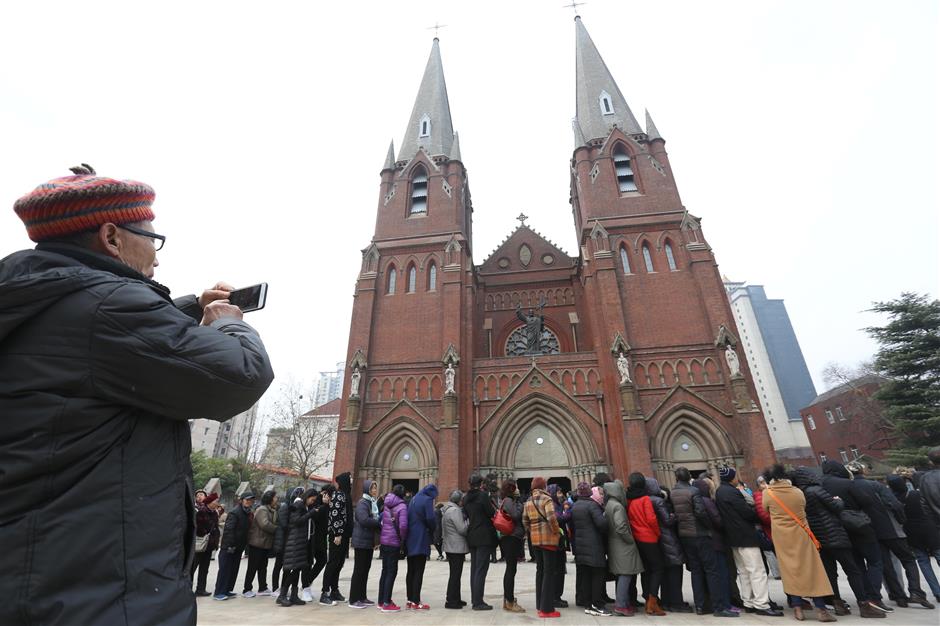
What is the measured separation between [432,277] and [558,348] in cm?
823

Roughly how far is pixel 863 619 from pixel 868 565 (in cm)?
104

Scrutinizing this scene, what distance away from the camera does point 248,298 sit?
1.88 metres

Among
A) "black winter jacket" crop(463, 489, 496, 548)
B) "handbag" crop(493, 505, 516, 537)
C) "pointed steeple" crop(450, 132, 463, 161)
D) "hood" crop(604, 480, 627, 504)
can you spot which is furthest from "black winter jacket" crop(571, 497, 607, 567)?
"pointed steeple" crop(450, 132, 463, 161)

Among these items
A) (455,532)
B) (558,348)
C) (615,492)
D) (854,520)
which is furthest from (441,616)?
(558,348)

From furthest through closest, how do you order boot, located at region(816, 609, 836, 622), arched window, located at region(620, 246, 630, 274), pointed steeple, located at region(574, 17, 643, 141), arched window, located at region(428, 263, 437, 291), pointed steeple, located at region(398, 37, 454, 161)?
pointed steeple, located at region(398, 37, 454, 161)
pointed steeple, located at region(574, 17, 643, 141)
arched window, located at region(428, 263, 437, 291)
arched window, located at region(620, 246, 630, 274)
boot, located at region(816, 609, 836, 622)

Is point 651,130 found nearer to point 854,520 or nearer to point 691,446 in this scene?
point 691,446

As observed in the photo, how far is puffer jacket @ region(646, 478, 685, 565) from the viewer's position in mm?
6676

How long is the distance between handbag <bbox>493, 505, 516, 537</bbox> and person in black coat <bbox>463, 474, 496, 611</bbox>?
10cm

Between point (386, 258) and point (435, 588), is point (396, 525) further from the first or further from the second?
point (386, 258)

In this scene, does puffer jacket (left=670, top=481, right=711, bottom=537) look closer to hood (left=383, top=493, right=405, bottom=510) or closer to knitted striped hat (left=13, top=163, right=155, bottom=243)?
hood (left=383, top=493, right=405, bottom=510)

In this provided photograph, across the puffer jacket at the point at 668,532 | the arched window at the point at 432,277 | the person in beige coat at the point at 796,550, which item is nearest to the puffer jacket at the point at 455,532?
the puffer jacket at the point at 668,532

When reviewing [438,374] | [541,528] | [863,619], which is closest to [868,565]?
[863,619]

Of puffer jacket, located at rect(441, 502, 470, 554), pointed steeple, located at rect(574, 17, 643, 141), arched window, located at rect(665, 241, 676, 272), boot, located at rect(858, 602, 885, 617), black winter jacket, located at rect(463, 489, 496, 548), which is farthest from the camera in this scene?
pointed steeple, located at rect(574, 17, 643, 141)

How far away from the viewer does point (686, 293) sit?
2291 centimetres
